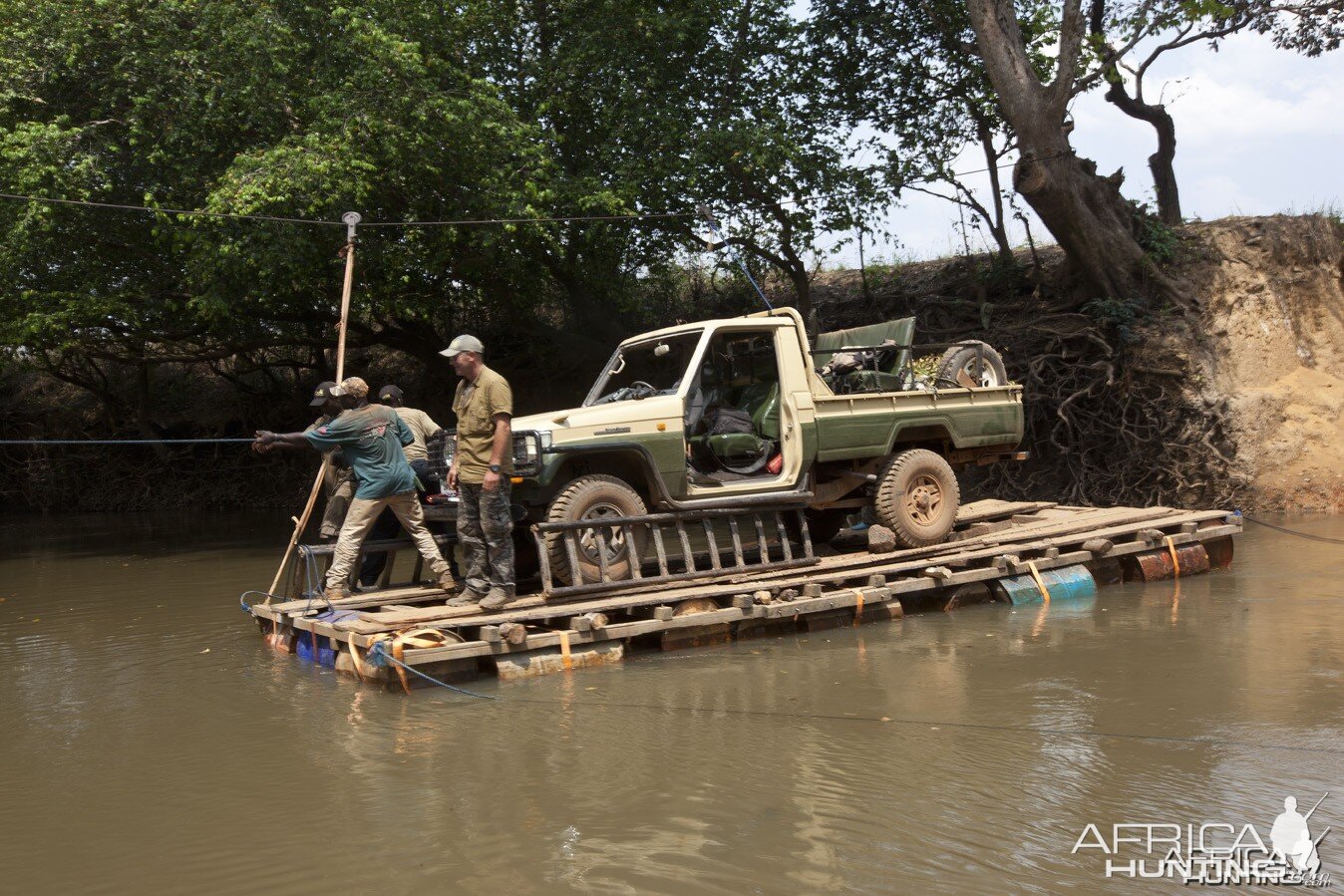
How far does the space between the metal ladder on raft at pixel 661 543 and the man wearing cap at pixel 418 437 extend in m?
1.41

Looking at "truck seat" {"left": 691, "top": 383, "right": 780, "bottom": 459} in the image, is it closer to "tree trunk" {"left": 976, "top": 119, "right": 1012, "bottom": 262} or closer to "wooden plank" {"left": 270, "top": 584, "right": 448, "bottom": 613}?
"wooden plank" {"left": 270, "top": 584, "right": 448, "bottom": 613}

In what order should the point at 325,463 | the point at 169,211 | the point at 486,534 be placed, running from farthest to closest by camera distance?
the point at 169,211 → the point at 325,463 → the point at 486,534

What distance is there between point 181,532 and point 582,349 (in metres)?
7.48

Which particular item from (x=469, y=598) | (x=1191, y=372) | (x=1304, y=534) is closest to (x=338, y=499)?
(x=469, y=598)

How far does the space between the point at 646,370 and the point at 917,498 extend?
8.57 ft

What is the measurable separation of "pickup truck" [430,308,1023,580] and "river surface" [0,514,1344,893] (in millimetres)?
1138

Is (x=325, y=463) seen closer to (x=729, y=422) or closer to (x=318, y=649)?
(x=318, y=649)

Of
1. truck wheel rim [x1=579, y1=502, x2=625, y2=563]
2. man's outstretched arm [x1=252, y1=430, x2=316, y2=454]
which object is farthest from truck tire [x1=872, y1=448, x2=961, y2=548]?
man's outstretched arm [x1=252, y1=430, x2=316, y2=454]

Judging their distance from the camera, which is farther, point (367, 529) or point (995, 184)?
point (995, 184)

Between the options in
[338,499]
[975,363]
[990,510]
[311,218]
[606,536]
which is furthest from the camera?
[311,218]

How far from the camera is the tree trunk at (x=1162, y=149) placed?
1842 centimetres

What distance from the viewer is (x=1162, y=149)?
18.7 metres

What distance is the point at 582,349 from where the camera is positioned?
1895cm

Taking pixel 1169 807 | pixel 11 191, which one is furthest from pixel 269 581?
pixel 1169 807
